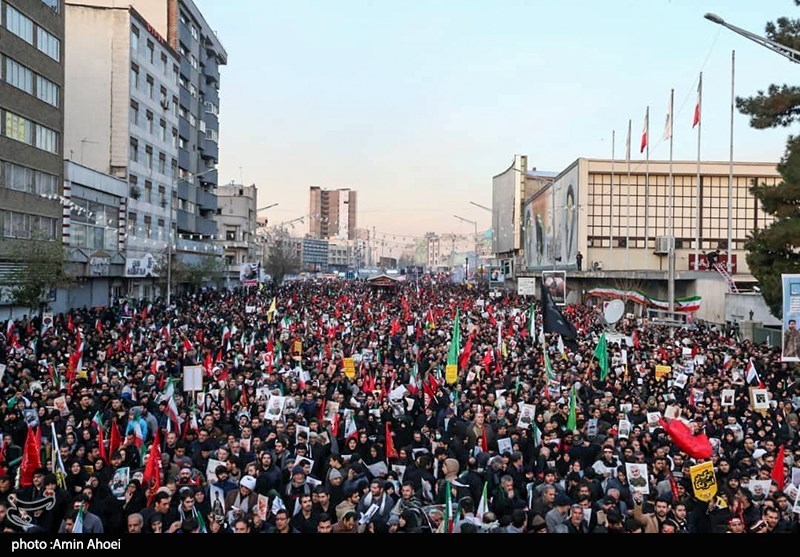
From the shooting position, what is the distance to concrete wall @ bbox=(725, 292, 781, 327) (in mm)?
29000

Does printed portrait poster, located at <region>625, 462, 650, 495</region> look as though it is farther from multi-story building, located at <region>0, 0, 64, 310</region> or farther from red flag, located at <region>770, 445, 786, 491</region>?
multi-story building, located at <region>0, 0, 64, 310</region>

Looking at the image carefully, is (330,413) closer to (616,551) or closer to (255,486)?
(255,486)

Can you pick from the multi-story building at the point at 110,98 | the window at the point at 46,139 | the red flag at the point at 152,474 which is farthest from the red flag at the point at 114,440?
the multi-story building at the point at 110,98

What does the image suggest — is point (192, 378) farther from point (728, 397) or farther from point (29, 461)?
point (728, 397)

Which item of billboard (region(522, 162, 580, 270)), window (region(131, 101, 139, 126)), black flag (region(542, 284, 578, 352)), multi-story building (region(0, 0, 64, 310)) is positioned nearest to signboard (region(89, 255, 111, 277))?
multi-story building (region(0, 0, 64, 310))

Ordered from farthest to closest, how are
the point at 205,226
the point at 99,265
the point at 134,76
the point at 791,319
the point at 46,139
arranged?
the point at 205,226, the point at 134,76, the point at 99,265, the point at 46,139, the point at 791,319

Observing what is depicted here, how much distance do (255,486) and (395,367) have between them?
942 centimetres

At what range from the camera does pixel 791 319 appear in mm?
16719

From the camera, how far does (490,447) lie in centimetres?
1085

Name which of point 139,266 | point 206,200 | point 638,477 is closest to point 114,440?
point 638,477

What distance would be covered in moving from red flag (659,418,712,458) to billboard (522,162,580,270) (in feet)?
130

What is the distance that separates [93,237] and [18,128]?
9215 millimetres

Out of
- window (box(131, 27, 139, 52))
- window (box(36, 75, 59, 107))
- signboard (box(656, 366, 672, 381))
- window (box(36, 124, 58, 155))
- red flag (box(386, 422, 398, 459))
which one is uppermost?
window (box(131, 27, 139, 52))

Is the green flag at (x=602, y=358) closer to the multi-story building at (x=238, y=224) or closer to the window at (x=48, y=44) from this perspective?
the window at (x=48, y=44)
